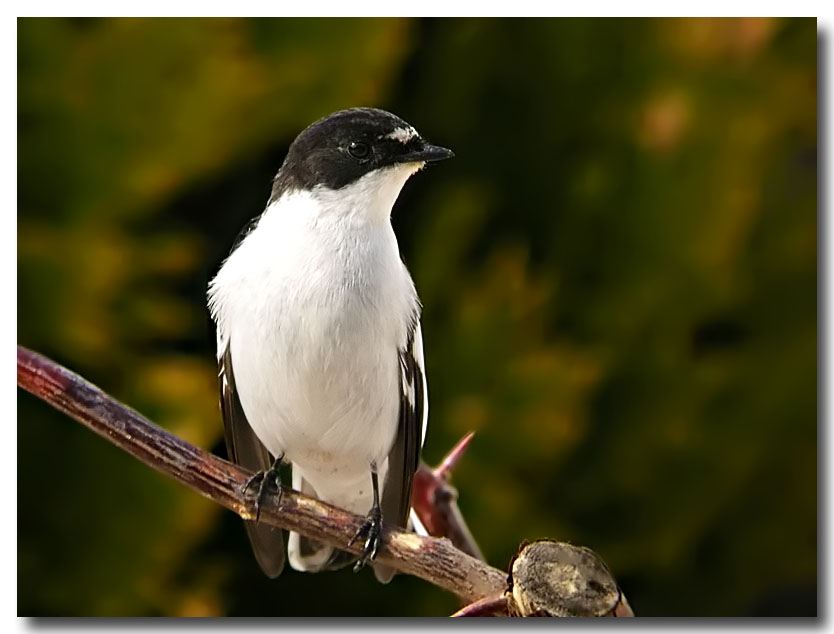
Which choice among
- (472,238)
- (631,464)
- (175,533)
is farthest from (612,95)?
(175,533)

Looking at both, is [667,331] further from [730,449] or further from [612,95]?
[612,95]

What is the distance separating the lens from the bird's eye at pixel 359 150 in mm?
1921

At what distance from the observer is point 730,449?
265 cm

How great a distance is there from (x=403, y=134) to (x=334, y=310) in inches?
11.9

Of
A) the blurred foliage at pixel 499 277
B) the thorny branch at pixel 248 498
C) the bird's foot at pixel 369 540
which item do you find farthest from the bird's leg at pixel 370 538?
the blurred foliage at pixel 499 277

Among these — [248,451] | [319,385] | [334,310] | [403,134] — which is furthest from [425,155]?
[248,451]

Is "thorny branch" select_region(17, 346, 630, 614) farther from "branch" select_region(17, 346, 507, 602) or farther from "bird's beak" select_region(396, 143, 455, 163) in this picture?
"bird's beak" select_region(396, 143, 455, 163)

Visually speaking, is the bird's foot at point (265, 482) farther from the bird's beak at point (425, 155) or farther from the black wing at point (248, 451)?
the bird's beak at point (425, 155)

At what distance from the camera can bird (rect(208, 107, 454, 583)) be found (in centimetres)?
188

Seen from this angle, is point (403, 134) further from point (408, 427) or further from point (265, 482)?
point (265, 482)

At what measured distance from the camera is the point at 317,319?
1865 mm

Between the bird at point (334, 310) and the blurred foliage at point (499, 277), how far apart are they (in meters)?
0.43

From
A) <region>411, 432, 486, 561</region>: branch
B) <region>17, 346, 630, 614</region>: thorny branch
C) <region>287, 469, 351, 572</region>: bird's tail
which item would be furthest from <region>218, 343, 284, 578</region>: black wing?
<region>411, 432, 486, 561</region>: branch

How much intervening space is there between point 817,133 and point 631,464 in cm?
81
